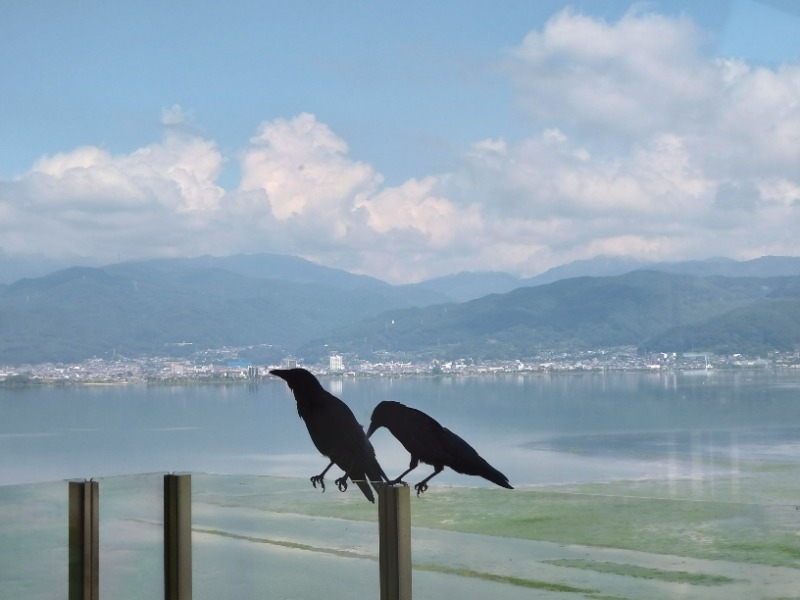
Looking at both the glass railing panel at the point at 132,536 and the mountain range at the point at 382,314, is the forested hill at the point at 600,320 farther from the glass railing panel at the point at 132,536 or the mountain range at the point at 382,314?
the glass railing panel at the point at 132,536

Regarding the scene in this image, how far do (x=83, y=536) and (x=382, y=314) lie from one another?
1594cm

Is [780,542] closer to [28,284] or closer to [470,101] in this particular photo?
[470,101]

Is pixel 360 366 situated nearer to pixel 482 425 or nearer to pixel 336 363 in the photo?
pixel 336 363

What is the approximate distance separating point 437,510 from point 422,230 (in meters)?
12.9

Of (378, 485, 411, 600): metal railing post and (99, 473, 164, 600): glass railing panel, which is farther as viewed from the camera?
(99, 473, 164, 600): glass railing panel

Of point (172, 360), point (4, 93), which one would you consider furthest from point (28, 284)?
point (4, 93)

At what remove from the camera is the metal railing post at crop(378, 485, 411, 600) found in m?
2.58

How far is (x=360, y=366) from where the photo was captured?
56.6 ft

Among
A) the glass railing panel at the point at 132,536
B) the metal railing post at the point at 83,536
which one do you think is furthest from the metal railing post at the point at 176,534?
the metal railing post at the point at 83,536

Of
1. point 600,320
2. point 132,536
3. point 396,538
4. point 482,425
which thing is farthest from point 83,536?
point 482,425

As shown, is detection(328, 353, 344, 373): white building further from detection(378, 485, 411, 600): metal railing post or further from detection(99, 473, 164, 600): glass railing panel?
detection(378, 485, 411, 600): metal railing post

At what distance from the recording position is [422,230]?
15.5m

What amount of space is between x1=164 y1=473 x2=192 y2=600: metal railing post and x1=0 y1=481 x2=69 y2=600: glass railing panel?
242mm

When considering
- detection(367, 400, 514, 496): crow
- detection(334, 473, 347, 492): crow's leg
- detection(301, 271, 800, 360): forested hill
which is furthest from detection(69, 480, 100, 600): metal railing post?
detection(301, 271, 800, 360): forested hill
